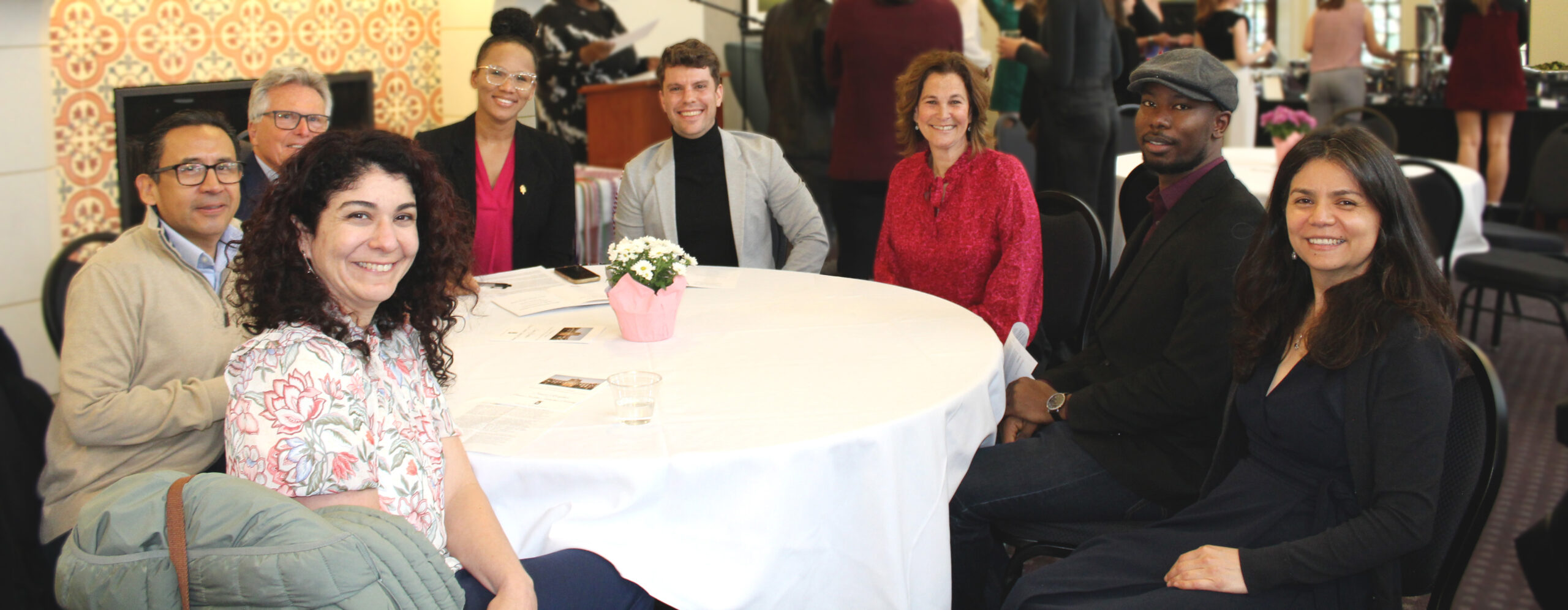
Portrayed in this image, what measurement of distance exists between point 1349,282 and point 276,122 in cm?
259

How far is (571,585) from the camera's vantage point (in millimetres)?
1611

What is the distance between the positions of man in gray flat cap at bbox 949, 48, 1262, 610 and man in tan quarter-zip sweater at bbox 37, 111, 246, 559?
143cm

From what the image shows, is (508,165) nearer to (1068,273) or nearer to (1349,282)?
(1068,273)

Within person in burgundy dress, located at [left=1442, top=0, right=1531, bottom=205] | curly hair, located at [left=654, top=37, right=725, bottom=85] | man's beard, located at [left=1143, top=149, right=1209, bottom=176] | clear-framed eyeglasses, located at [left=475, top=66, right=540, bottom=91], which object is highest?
person in burgundy dress, located at [left=1442, top=0, right=1531, bottom=205]

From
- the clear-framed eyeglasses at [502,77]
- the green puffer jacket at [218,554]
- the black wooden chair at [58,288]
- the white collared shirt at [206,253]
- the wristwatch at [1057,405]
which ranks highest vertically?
the clear-framed eyeglasses at [502,77]

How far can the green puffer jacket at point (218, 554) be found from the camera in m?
1.10

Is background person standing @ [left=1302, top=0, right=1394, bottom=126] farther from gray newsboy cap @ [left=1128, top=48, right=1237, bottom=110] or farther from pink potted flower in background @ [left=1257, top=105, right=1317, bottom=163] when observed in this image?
gray newsboy cap @ [left=1128, top=48, right=1237, bottom=110]

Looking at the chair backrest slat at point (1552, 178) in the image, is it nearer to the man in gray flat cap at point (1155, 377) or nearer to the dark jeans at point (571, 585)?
the man in gray flat cap at point (1155, 377)

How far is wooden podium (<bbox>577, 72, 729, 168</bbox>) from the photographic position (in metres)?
5.52

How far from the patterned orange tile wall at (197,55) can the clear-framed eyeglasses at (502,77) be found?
166 cm

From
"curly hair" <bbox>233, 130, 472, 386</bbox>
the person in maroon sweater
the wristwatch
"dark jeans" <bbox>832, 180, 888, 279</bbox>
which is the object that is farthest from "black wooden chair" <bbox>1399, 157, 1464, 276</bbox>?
"curly hair" <bbox>233, 130, 472, 386</bbox>

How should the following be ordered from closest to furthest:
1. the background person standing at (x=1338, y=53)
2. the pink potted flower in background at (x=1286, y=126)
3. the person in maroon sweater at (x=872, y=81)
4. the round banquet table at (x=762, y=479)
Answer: the round banquet table at (x=762, y=479) < the person in maroon sweater at (x=872, y=81) < the pink potted flower in background at (x=1286, y=126) < the background person standing at (x=1338, y=53)

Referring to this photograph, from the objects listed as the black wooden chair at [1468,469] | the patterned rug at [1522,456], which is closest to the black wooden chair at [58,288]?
the black wooden chair at [1468,469]

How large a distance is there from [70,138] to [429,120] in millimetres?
1876
